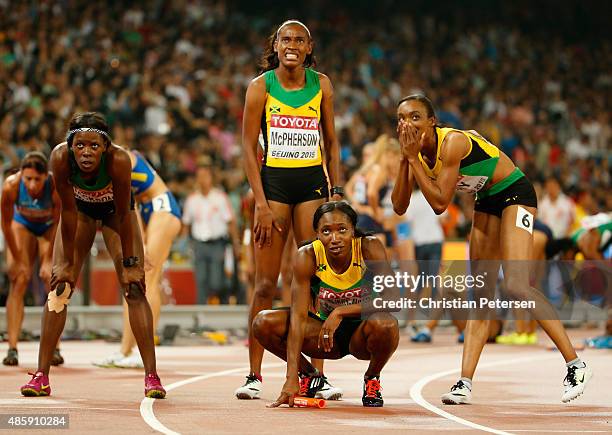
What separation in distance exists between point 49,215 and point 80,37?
10217mm

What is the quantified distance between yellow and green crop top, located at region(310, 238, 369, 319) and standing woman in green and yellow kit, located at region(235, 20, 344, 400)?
1.37 feet

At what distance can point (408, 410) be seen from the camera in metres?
7.42

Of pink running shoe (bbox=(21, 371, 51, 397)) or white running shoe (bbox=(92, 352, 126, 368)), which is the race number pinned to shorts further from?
white running shoe (bbox=(92, 352, 126, 368))

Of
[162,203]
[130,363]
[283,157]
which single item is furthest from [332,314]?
[162,203]

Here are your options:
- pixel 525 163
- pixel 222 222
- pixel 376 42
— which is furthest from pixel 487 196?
pixel 376 42

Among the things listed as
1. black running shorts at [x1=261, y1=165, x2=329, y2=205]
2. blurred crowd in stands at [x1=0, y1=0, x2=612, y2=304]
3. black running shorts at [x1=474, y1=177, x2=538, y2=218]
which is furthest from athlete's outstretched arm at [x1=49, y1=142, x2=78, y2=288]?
blurred crowd in stands at [x1=0, y1=0, x2=612, y2=304]

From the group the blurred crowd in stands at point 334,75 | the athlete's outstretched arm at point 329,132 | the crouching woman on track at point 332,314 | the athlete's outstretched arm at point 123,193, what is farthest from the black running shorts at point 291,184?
the blurred crowd in stands at point 334,75

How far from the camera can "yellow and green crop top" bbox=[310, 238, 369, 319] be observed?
7605 mm

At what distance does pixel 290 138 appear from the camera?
7945 millimetres

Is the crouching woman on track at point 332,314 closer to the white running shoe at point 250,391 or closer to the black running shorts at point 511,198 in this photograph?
the white running shoe at point 250,391

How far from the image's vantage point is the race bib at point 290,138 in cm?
795

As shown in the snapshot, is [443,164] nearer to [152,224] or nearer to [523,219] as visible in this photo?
[523,219]

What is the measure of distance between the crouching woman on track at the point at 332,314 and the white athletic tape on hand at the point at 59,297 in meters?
1.45

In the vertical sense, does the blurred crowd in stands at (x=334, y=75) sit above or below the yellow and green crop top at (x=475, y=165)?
above
